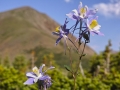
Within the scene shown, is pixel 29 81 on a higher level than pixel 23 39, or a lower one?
lower

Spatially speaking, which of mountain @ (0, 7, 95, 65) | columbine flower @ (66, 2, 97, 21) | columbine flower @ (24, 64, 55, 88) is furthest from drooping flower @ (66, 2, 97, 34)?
mountain @ (0, 7, 95, 65)

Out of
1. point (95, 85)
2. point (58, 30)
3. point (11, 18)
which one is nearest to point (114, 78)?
point (95, 85)

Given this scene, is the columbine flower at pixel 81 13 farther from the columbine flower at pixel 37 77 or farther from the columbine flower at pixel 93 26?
the columbine flower at pixel 37 77

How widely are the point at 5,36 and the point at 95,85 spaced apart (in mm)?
139743

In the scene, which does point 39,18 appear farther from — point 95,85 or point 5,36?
point 95,85

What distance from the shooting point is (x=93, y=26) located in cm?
187

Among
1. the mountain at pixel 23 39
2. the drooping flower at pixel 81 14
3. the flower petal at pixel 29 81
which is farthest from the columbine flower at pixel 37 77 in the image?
the mountain at pixel 23 39

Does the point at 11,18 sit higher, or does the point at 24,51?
the point at 11,18

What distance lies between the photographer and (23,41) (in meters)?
138

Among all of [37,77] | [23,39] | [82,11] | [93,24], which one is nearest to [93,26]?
[93,24]

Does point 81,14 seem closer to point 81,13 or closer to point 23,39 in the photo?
point 81,13

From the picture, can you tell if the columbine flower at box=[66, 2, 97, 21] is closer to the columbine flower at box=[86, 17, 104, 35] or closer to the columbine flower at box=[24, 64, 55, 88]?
the columbine flower at box=[86, 17, 104, 35]

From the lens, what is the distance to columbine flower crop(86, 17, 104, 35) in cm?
186

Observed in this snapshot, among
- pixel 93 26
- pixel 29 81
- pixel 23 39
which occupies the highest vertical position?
→ pixel 23 39
